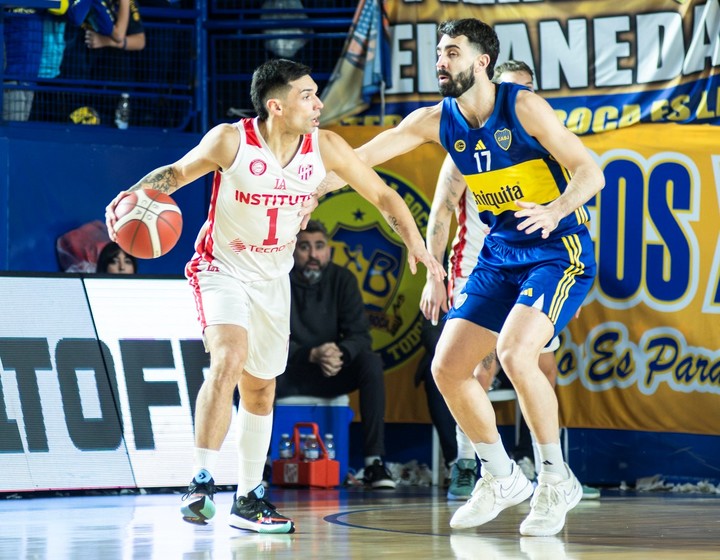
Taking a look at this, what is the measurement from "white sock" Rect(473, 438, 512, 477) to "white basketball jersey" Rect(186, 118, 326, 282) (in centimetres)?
126

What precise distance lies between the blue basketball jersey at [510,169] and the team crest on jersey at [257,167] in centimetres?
94

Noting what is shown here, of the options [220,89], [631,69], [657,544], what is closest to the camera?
[657,544]

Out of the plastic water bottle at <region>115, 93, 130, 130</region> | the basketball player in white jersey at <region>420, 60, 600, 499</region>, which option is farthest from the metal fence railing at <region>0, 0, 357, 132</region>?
the basketball player in white jersey at <region>420, 60, 600, 499</region>

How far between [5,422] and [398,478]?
3.21 meters

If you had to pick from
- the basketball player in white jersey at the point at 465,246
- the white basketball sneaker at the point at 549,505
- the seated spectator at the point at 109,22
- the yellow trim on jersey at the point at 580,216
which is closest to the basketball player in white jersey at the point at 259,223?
the yellow trim on jersey at the point at 580,216

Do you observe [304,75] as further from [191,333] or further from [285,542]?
[191,333]

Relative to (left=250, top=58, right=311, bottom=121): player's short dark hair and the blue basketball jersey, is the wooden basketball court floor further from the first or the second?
(left=250, top=58, right=311, bottom=121): player's short dark hair

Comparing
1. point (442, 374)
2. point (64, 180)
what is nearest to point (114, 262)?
point (64, 180)

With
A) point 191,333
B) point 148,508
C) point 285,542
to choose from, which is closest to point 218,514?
point 148,508

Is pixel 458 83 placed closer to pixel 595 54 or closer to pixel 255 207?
pixel 255 207

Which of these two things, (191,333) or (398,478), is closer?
(191,333)

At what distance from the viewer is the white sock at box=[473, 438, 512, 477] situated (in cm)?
587

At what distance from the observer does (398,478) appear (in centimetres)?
942

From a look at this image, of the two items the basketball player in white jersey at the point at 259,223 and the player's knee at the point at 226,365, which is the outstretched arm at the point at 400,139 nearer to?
the basketball player in white jersey at the point at 259,223
